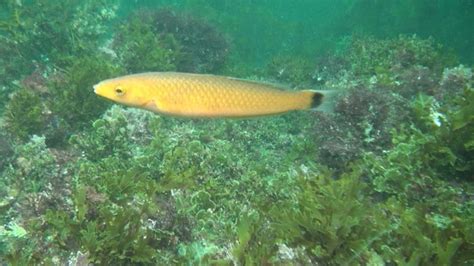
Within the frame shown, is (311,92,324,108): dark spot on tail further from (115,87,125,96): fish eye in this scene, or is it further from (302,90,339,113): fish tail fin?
(115,87,125,96): fish eye

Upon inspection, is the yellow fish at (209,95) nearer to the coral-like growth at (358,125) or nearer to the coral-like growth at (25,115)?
the coral-like growth at (358,125)

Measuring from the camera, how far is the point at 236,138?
769 centimetres

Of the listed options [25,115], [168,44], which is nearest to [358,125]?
[25,115]

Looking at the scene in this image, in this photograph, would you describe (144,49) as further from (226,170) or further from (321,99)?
(321,99)

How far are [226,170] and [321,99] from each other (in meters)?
2.33

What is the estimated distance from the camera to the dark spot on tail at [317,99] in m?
3.40

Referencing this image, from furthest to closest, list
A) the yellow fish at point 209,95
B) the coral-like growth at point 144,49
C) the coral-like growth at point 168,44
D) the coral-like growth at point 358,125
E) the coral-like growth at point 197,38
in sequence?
the coral-like growth at point 197,38
the coral-like growth at point 168,44
the coral-like growth at point 144,49
the coral-like growth at point 358,125
the yellow fish at point 209,95

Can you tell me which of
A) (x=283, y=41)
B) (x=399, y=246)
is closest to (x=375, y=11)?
(x=283, y=41)

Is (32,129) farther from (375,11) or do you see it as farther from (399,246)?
(375,11)

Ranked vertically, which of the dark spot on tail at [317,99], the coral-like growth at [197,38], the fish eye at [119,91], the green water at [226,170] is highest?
the dark spot on tail at [317,99]

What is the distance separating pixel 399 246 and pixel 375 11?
964 inches

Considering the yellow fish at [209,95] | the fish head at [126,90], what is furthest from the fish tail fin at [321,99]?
the fish head at [126,90]

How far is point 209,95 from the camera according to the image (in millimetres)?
3373

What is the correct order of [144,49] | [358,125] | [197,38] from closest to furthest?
[358,125]
[144,49]
[197,38]
